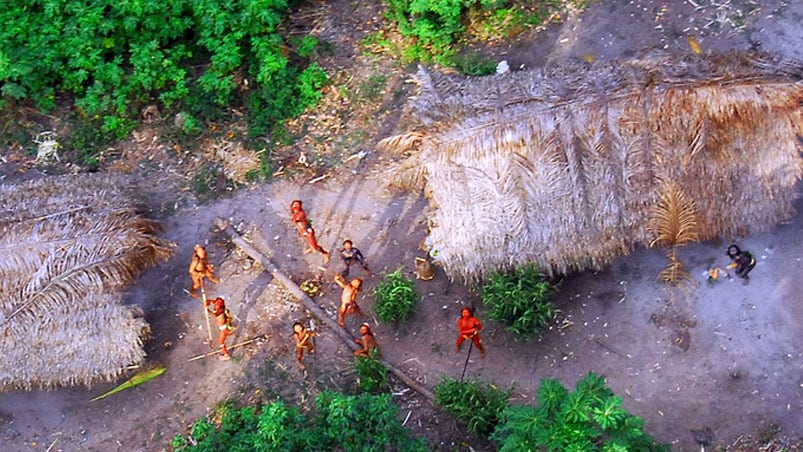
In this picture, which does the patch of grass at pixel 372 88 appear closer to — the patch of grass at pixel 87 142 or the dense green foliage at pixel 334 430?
the patch of grass at pixel 87 142

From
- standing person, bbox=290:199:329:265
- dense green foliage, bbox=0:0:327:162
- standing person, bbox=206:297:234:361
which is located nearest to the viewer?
standing person, bbox=206:297:234:361

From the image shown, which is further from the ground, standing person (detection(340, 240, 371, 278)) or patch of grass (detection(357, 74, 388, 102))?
patch of grass (detection(357, 74, 388, 102))

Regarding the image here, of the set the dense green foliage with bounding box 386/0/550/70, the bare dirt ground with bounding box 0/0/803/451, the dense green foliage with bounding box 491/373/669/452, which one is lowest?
the bare dirt ground with bounding box 0/0/803/451

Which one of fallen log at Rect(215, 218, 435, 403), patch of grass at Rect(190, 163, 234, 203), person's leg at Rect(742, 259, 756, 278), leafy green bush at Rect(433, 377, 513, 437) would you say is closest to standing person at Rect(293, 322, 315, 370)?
fallen log at Rect(215, 218, 435, 403)

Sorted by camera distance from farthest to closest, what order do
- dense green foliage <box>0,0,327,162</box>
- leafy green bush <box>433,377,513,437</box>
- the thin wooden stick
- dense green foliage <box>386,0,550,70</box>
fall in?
dense green foliage <box>386,0,550,70</box>
dense green foliage <box>0,0,327,162</box>
the thin wooden stick
leafy green bush <box>433,377,513,437</box>

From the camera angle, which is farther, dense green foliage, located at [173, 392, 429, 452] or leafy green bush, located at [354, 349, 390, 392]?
leafy green bush, located at [354, 349, 390, 392]

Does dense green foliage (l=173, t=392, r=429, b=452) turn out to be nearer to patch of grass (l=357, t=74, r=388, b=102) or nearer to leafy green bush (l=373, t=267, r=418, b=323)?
leafy green bush (l=373, t=267, r=418, b=323)
